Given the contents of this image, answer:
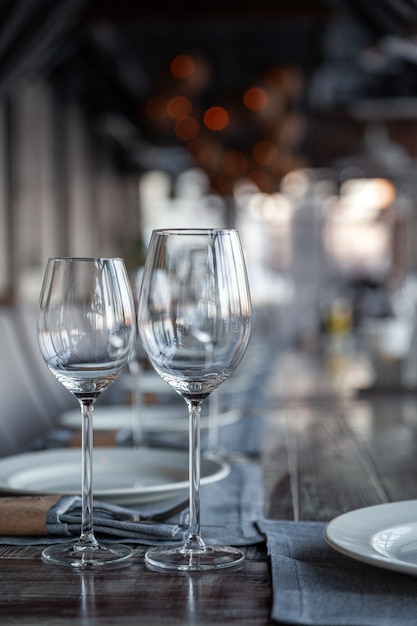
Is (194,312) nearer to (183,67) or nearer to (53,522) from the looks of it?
(53,522)

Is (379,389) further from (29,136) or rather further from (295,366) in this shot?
(29,136)

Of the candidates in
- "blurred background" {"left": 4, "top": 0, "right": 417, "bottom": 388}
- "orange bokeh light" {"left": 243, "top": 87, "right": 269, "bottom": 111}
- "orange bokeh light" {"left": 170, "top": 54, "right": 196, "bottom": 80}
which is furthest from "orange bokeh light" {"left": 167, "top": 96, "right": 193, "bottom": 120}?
"orange bokeh light" {"left": 243, "top": 87, "right": 269, "bottom": 111}

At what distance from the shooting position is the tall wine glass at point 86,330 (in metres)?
0.88

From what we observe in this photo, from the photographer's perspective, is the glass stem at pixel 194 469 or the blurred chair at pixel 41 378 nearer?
the glass stem at pixel 194 469

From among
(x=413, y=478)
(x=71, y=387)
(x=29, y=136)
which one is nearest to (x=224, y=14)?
(x=29, y=136)

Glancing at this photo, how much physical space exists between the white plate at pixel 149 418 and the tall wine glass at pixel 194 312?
86 centimetres

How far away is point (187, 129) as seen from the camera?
6.70 m

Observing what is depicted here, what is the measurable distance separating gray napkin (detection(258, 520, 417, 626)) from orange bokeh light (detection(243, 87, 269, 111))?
18.2ft

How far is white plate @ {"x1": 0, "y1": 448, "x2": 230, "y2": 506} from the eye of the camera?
1121mm

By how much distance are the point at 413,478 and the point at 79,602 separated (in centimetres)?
72

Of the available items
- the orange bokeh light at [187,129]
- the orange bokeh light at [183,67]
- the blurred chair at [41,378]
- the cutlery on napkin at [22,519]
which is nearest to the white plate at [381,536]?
the cutlery on napkin at [22,519]

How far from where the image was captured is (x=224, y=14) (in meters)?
5.24

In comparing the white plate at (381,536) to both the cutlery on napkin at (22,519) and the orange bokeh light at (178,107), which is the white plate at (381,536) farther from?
the orange bokeh light at (178,107)

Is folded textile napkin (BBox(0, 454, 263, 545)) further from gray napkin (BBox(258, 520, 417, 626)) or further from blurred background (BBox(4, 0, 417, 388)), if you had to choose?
blurred background (BBox(4, 0, 417, 388))
